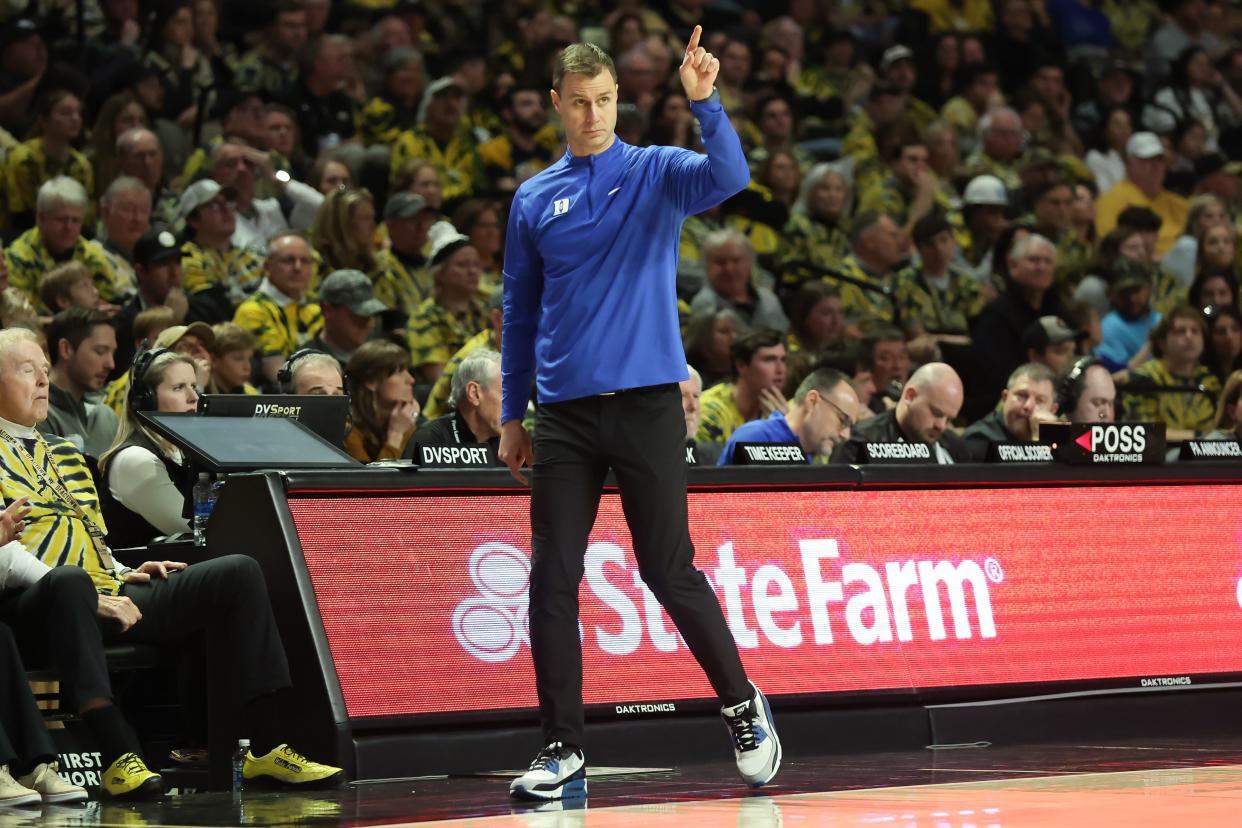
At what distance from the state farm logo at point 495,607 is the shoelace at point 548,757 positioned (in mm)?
881

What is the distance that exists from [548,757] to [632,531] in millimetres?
732

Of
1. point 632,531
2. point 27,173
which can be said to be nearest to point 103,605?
point 632,531

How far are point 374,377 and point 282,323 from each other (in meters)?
1.49

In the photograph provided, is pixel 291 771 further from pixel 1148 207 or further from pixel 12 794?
pixel 1148 207

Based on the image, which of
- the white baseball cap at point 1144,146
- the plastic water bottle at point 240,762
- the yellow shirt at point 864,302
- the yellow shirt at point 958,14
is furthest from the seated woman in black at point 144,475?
the yellow shirt at point 958,14

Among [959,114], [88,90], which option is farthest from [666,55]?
[88,90]

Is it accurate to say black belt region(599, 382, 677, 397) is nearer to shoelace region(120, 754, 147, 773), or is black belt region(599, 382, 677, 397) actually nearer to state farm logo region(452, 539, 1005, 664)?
state farm logo region(452, 539, 1005, 664)

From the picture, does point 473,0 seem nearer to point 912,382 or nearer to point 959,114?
point 959,114

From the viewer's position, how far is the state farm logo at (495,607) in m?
6.76

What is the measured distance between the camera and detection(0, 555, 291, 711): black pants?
6.27 metres

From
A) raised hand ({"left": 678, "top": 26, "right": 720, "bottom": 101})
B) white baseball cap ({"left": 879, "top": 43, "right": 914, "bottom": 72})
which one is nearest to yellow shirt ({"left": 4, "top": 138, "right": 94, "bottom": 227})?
raised hand ({"left": 678, "top": 26, "right": 720, "bottom": 101})

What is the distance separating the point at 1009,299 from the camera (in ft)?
43.3

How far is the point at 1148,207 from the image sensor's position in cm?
1633

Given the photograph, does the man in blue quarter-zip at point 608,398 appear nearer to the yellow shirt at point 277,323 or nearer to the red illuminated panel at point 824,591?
the red illuminated panel at point 824,591
